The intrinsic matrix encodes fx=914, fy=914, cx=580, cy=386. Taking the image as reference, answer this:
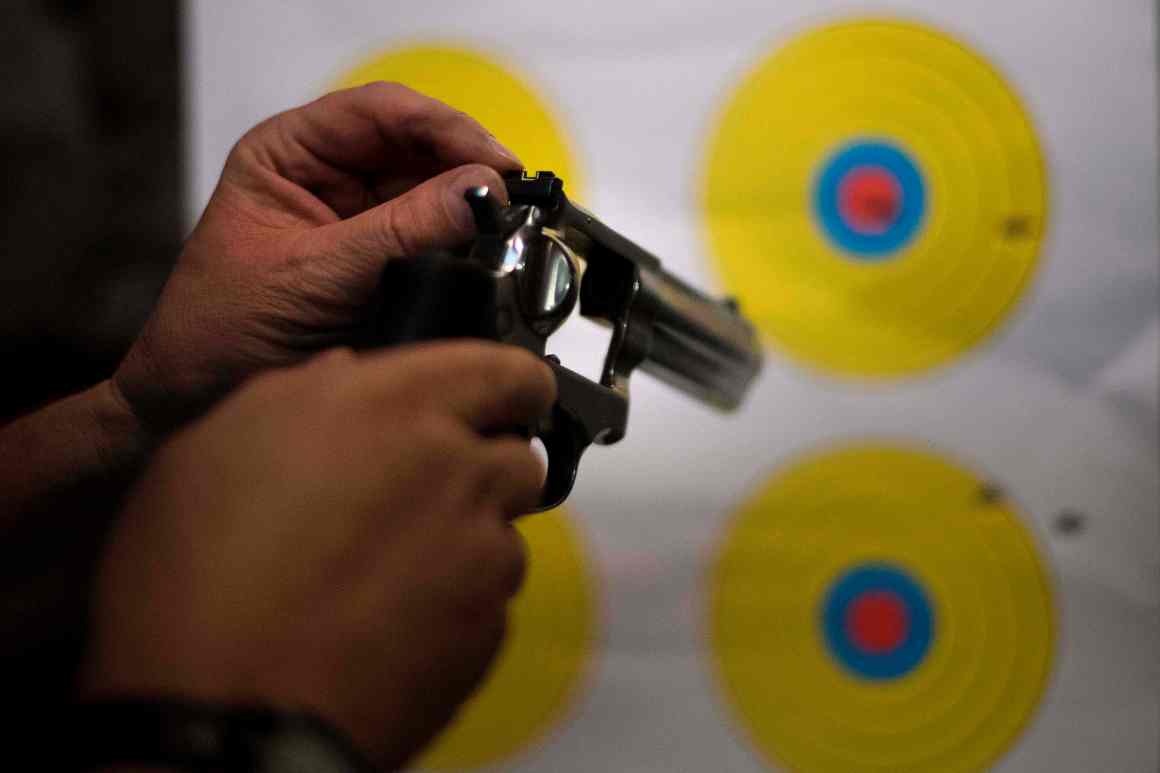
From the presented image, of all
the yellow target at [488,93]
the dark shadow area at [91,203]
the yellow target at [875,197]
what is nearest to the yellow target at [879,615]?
the yellow target at [875,197]

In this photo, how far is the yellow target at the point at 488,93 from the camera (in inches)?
41.3

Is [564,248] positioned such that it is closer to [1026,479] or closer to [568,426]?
[568,426]

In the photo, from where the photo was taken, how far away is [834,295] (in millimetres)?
1004

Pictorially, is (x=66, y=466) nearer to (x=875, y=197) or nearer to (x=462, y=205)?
(x=462, y=205)

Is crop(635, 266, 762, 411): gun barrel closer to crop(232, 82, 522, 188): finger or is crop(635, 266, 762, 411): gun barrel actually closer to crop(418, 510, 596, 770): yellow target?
crop(232, 82, 522, 188): finger

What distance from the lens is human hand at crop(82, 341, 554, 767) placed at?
14.4 inches

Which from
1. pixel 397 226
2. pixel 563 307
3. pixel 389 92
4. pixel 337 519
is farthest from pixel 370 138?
pixel 337 519

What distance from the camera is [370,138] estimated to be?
0.75 meters

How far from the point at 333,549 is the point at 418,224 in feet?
0.85

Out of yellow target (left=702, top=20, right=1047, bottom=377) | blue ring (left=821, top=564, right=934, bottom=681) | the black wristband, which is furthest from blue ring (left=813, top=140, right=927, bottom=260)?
the black wristband

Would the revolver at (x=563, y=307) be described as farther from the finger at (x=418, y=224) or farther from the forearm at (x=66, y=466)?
the forearm at (x=66, y=466)

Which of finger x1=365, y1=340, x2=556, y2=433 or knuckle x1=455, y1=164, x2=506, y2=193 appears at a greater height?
knuckle x1=455, y1=164, x2=506, y2=193

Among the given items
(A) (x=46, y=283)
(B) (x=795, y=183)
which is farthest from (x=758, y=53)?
(A) (x=46, y=283)

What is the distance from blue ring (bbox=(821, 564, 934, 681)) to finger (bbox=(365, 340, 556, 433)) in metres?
0.61
